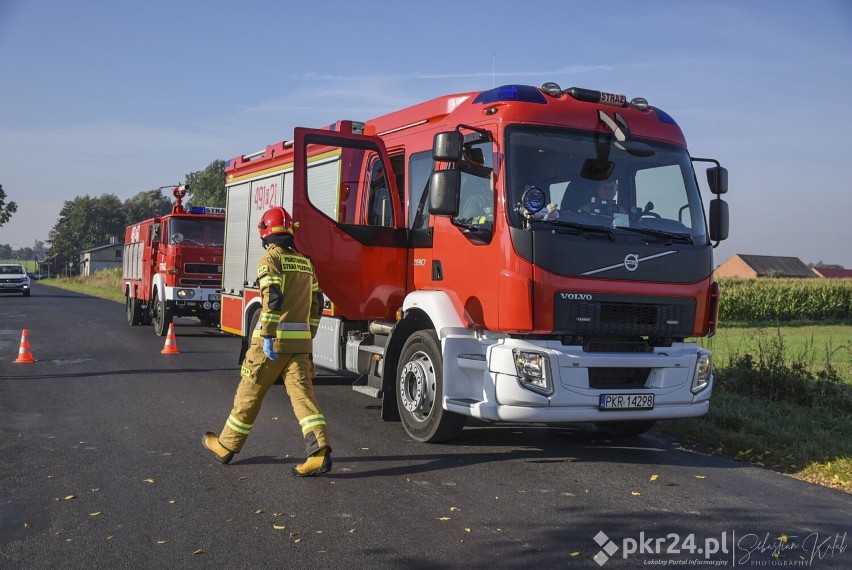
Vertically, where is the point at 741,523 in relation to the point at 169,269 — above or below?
below

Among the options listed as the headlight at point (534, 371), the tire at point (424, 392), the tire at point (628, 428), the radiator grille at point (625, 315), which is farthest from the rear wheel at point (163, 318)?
the radiator grille at point (625, 315)

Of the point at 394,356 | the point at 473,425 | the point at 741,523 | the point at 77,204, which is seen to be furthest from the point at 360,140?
the point at 77,204

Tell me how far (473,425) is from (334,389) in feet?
9.40

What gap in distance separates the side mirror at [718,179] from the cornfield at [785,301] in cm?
2718

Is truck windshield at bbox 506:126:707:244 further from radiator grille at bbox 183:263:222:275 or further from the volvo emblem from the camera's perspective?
radiator grille at bbox 183:263:222:275

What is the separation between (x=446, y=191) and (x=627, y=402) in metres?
2.31

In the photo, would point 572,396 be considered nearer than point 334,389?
Yes

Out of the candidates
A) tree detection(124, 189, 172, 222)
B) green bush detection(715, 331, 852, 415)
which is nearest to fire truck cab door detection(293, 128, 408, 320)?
green bush detection(715, 331, 852, 415)

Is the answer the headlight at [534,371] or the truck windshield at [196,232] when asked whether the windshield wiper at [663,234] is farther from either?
the truck windshield at [196,232]

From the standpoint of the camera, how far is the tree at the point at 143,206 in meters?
126

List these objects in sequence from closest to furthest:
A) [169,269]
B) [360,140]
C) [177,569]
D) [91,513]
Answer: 1. [177,569]
2. [91,513]
3. [360,140]
4. [169,269]

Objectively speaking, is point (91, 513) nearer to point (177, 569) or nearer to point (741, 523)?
point (177, 569)

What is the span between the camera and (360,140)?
28.7 feet

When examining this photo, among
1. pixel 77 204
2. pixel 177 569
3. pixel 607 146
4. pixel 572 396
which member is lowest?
pixel 177 569
